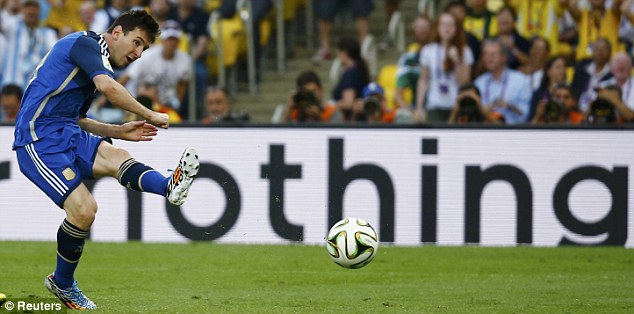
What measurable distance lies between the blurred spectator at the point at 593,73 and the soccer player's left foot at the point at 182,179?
786cm

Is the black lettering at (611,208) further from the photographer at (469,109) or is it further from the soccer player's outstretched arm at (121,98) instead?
the soccer player's outstretched arm at (121,98)

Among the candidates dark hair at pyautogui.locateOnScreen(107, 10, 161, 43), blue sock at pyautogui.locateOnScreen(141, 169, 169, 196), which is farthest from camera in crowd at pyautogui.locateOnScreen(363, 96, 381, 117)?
dark hair at pyautogui.locateOnScreen(107, 10, 161, 43)

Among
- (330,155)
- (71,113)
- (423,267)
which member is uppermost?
(71,113)

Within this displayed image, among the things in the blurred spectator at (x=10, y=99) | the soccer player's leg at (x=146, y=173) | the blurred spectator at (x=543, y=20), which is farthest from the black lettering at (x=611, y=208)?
the blurred spectator at (x=10, y=99)

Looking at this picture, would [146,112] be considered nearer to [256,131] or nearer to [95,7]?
[256,131]

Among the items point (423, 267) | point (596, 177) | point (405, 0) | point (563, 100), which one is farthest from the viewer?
point (405, 0)

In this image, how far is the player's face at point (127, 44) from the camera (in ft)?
28.0

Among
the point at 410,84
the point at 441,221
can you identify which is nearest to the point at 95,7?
the point at 410,84

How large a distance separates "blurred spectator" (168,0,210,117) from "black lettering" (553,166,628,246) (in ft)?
20.1

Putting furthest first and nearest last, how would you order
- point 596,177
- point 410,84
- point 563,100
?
point 410,84 < point 563,100 < point 596,177

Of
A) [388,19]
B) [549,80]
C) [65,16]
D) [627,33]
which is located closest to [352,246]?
[549,80]

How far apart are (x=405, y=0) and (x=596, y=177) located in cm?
798

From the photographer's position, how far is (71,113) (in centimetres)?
862

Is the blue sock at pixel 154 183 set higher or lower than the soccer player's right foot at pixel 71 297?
higher
